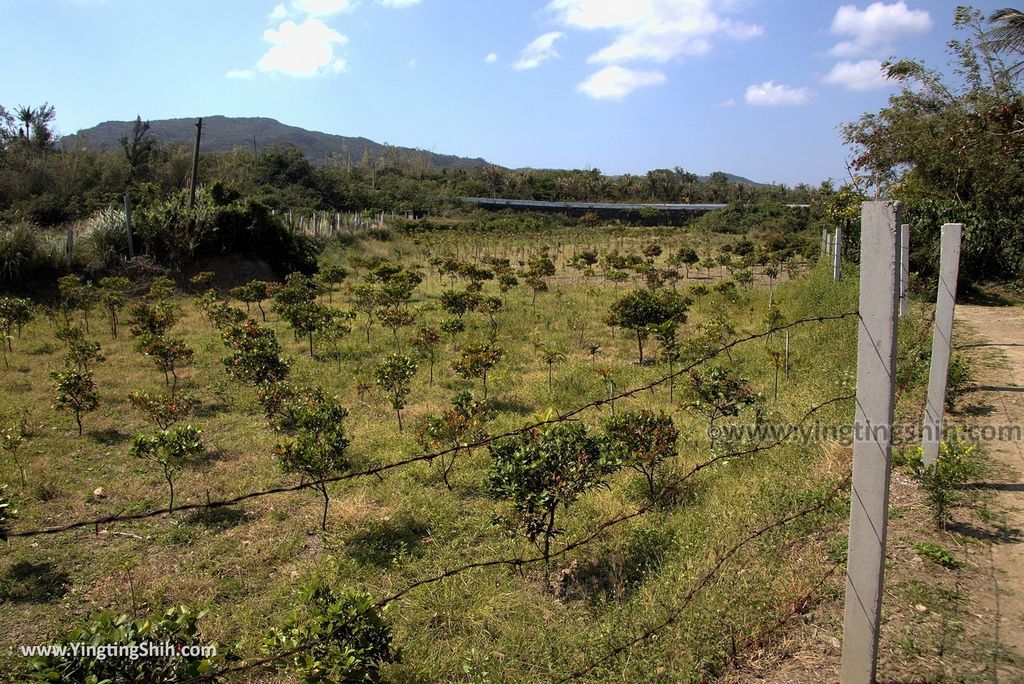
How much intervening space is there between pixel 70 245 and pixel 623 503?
15.9 m

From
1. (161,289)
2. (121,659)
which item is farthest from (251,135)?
(121,659)

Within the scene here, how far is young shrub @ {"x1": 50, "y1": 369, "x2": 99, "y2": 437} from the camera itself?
7066mm

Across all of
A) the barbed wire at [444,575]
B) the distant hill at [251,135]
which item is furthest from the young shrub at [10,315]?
the distant hill at [251,135]

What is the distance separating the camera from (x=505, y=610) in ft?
11.9

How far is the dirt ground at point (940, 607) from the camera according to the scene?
2309 millimetres

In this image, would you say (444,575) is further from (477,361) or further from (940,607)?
(477,361)

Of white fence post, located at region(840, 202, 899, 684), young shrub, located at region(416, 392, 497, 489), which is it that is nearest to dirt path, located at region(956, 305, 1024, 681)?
white fence post, located at region(840, 202, 899, 684)

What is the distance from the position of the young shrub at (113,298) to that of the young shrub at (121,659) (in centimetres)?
1131

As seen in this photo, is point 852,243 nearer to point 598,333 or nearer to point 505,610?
point 598,333

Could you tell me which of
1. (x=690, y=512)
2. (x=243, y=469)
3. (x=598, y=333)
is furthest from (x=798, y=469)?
(x=598, y=333)

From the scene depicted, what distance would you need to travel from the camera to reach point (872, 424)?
182 centimetres

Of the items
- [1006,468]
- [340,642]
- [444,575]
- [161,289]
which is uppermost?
[161,289]

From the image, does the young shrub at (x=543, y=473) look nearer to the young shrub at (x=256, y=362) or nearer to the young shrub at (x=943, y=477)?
the young shrub at (x=943, y=477)

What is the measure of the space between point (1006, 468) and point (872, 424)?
317 cm
